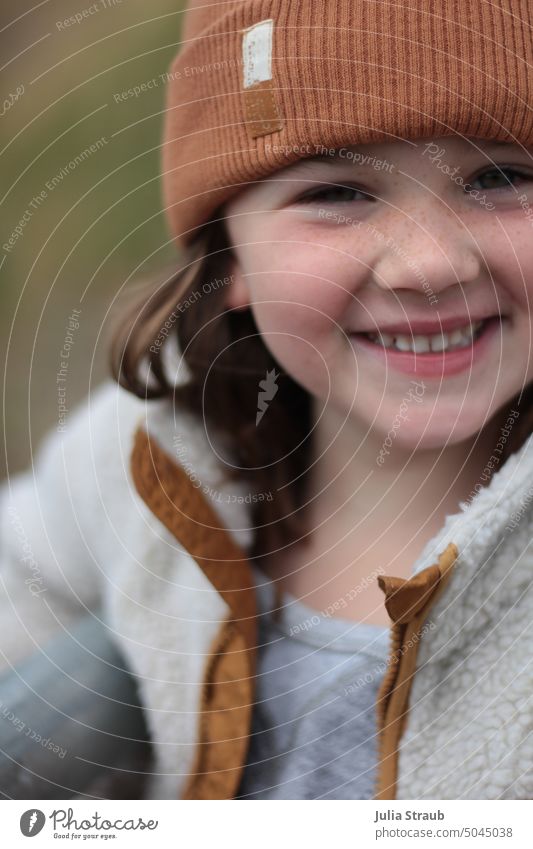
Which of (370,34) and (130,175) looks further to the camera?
(130,175)

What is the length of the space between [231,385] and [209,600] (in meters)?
0.16

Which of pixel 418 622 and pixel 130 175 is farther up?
pixel 130 175

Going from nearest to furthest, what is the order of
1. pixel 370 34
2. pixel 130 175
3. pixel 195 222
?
pixel 370 34, pixel 195 222, pixel 130 175

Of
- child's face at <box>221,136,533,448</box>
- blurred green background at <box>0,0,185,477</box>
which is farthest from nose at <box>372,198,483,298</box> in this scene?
blurred green background at <box>0,0,185,477</box>

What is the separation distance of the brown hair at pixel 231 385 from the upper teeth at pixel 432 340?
0.12 meters

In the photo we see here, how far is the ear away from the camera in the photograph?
55 centimetres

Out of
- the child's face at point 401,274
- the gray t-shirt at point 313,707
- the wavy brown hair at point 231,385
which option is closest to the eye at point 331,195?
the child's face at point 401,274

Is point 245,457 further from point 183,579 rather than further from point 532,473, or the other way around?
point 532,473

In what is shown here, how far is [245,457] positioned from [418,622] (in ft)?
0.68

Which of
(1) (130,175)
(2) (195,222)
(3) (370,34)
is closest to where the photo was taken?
(3) (370,34)

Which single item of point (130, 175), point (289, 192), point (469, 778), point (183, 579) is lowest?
point (469, 778)

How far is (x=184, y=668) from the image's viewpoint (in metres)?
0.57

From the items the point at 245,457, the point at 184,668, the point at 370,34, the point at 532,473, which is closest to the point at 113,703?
the point at 184,668

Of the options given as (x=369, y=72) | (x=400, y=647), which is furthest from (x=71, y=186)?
(x=400, y=647)
